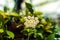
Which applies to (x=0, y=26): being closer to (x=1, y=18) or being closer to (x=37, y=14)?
(x=1, y=18)

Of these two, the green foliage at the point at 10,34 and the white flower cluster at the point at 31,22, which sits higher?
the white flower cluster at the point at 31,22

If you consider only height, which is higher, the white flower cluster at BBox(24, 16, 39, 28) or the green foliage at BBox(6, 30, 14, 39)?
the white flower cluster at BBox(24, 16, 39, 28)

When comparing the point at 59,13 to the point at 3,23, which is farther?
the point at 59,13

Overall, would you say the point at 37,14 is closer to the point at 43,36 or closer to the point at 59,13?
the point at 43,36

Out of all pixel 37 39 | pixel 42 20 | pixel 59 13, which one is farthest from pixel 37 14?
pixel 59 13

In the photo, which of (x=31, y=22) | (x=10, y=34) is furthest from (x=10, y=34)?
(x=31, y=22)

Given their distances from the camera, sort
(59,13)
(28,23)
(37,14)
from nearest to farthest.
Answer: (28,23), (37,14), (59,13)

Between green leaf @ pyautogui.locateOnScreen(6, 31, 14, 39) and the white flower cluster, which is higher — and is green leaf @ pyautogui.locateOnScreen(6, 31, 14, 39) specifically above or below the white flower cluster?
below

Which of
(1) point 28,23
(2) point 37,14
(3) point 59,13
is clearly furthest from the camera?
(3) point 59,13

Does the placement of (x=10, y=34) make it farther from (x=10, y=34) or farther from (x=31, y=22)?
(x=31, y=22)

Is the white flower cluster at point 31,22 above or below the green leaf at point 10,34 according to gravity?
above

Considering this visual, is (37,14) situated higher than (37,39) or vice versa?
(37,14)
